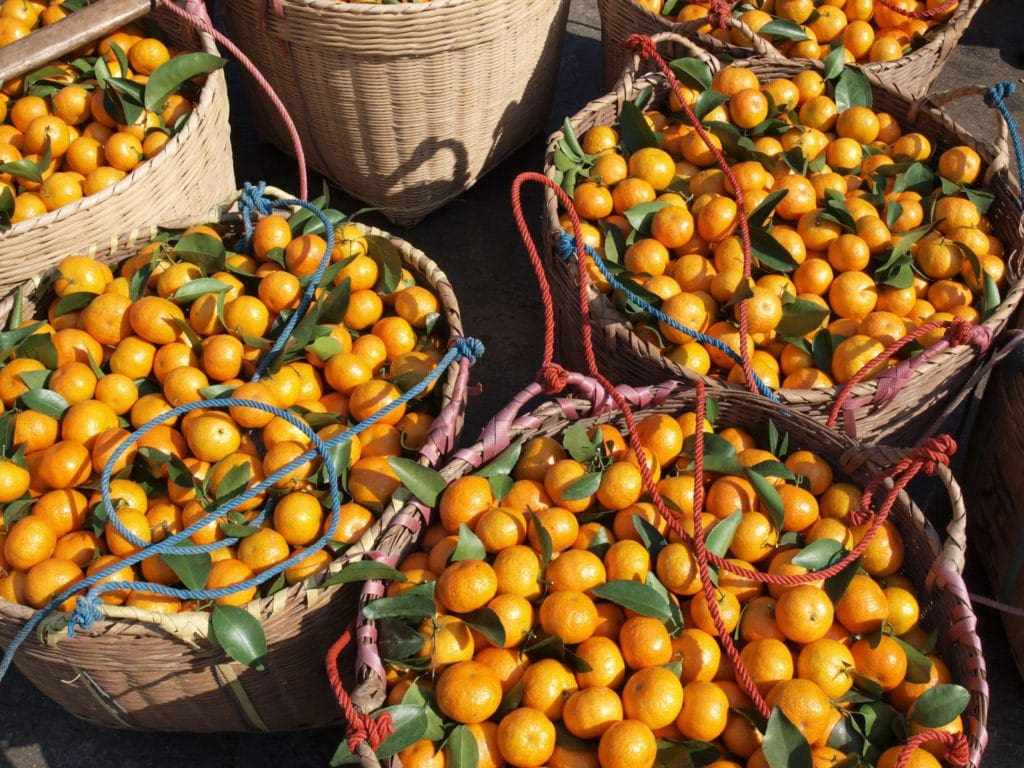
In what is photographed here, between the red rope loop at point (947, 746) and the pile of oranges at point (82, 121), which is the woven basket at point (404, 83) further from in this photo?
the red rope loop at point (947, 746)

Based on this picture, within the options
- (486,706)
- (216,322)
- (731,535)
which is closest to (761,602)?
(731,535)

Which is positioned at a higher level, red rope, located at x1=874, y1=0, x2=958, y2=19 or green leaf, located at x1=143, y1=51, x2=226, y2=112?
red rope, located at x1=874, y1=0, x2=958, y2=19

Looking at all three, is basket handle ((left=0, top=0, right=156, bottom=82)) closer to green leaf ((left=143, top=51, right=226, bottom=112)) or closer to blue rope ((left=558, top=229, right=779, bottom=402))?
green leaf ((left=143, top=51, right=226, bottom=112))

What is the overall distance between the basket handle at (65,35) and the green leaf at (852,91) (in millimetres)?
2021

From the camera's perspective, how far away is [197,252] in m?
2.10

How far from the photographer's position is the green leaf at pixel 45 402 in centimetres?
183

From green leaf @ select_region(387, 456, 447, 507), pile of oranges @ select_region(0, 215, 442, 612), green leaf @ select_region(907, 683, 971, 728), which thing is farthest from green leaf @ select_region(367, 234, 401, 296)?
green leaf @ select_region(907, 683, 971, 728)

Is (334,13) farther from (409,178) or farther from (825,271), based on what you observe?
(825,271)

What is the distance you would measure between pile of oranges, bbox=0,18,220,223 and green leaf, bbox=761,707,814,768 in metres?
2.00

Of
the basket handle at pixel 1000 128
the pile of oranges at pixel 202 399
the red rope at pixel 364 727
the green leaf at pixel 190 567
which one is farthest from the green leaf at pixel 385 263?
the basket handle at pixel 1000 128

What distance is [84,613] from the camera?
1.42 metres

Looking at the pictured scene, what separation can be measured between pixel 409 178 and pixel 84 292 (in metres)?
1.23

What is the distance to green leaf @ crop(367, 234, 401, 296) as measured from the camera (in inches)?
82.9

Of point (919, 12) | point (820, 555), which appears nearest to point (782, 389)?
point (820, 555)
